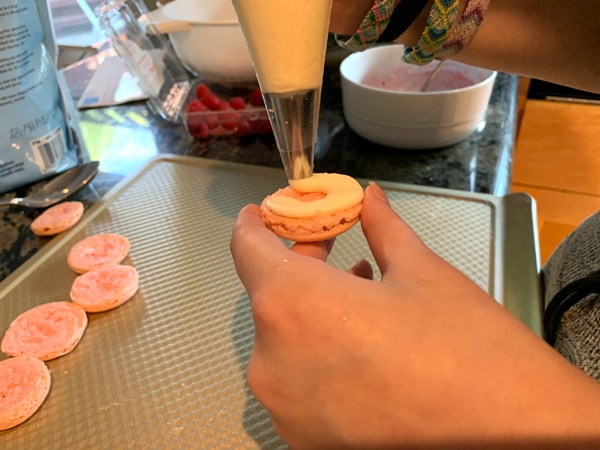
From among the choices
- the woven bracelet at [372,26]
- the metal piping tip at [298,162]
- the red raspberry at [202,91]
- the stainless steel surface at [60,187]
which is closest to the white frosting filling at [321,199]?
the metal piping tip at [298,162]

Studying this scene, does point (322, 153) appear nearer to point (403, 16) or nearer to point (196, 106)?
point (196, 106)

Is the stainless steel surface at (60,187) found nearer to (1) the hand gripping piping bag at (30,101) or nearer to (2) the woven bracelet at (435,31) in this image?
(1) the hand gripping piping bag at (30,101)

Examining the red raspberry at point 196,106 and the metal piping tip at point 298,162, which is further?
the red raspberry at point 196,106

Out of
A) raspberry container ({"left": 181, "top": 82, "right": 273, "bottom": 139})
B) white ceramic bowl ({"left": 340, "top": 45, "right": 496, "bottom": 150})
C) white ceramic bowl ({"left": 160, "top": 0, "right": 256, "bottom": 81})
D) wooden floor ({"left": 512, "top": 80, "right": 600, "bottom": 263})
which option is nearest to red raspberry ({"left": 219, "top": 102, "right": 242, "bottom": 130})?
raspberry container ({"left": 181, "top": 82, "right": 273, "bottom": 139})

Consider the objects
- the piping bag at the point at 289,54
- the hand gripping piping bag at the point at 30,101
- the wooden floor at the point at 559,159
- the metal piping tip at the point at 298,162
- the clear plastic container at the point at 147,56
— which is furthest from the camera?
the wooden floor at the point at 559,159

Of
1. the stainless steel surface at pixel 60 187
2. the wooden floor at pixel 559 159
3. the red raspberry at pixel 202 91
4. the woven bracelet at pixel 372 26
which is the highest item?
the woven bracelet at pixel 372 26

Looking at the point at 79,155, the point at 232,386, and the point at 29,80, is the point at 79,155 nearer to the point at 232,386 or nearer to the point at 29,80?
the point at 29,80
